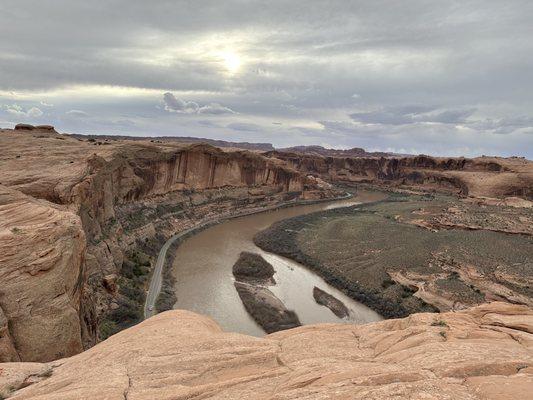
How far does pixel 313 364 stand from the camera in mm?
9328

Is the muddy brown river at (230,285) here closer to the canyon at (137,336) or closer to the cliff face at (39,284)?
the canyon at (137,336)

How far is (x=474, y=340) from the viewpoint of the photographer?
10.3 metres

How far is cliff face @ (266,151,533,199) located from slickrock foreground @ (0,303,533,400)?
83.3 m

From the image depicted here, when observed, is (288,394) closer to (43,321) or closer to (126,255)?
(43,321)

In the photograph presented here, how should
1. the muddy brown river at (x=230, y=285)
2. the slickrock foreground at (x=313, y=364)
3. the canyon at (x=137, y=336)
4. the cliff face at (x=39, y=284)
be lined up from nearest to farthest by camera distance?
the slickrock foreground at (x=313, y=364) < the canyon at (x=137, y=336) < the cliff face at (x=39, y=284) < the muddy brown river at (x=230, y=285)

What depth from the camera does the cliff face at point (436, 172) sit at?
269 feet

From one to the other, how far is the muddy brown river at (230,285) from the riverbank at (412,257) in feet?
5.00

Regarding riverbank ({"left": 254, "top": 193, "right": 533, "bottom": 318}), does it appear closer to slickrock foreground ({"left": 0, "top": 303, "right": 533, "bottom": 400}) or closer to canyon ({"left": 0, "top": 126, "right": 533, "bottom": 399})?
canyon ({"left": 0, "top": 126, "right": 533, "bottom": 399})

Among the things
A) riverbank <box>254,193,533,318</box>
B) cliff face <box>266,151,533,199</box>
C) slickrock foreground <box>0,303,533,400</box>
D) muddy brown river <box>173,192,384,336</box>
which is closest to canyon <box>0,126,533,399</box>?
slickrock foreground <box>0,303,533,400</box>

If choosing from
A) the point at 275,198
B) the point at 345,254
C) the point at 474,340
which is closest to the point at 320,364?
the point at 474,340

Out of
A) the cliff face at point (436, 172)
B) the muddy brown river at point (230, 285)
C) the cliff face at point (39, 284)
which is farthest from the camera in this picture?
the cliff face at point (436, 172)

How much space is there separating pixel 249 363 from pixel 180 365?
6.26ft

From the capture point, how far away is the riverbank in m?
30.2

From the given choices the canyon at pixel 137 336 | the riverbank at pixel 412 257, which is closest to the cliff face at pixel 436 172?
the riverbank at pixel 412 257
